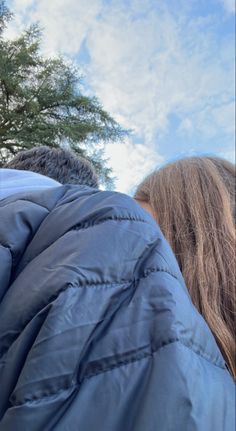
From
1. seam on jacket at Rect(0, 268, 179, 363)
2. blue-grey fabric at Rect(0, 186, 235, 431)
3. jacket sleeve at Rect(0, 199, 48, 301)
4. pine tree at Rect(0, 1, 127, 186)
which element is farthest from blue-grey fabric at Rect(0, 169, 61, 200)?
pine tree at Rect(0, 1, 127, 186)

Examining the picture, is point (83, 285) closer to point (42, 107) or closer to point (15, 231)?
point (15, 231)

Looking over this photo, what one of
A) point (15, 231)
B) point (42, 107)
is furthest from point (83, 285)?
point (42, 107)

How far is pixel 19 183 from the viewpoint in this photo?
1078 mm

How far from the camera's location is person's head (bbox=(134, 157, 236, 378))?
3.52 ft

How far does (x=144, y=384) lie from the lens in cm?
58

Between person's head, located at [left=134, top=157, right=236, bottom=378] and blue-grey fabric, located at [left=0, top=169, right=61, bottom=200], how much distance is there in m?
0.38

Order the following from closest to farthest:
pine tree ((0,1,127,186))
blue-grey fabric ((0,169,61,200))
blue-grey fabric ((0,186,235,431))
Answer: blue-grey fabric ((0,186,235,431)) → blue-grey fabric ((0,169,61,200)) → pine tree ((0,1,127,186))

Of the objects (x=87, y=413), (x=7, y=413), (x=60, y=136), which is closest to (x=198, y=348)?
(x=87, y=413)

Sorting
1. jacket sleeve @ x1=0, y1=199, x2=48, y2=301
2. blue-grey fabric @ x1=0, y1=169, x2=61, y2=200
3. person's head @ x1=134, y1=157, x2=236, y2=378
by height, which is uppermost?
blue-grey fabric @ x1=0, y1=169, x2=61, y2=200

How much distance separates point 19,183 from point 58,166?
63 cm

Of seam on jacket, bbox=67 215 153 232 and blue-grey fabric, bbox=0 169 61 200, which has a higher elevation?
blue-grey fabric, bbox=0 169 61 200

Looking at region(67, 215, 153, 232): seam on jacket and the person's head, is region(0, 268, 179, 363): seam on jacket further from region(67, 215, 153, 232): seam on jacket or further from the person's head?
the person's head

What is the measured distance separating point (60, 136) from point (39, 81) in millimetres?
1870

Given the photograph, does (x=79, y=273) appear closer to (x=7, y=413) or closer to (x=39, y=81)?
(x=7, y=413)
